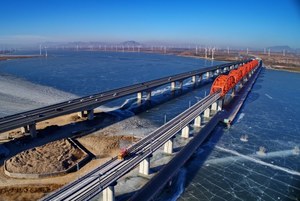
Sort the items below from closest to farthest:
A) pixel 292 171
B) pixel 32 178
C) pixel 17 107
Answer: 1. pixel 32 178
2. pixel 292 171
3. pixel 17 107

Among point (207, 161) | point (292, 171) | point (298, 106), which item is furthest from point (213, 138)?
point (298, 106)

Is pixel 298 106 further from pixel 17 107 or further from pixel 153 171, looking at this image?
pixel 17 107

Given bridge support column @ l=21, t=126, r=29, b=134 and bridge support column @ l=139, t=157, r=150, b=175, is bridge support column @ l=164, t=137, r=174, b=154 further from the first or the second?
bridge support column @ l=21, t=126, r=29, b=134

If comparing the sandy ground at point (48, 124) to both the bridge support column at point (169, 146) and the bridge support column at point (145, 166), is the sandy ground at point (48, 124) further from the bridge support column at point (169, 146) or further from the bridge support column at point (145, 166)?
the bridge support column at point (145, 166)

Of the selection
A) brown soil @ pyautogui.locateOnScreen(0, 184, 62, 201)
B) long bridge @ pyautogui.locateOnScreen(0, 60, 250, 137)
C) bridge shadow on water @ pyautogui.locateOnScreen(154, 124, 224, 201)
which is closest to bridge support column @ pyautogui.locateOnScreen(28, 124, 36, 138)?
long bridge @ pyautogui.locateOnScreen(0, 60, 250, 137)

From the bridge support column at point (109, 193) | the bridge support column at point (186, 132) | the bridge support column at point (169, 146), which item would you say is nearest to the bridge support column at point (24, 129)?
the bridge support column at point (169, 146)

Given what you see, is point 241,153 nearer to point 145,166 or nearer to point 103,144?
point 145,166
